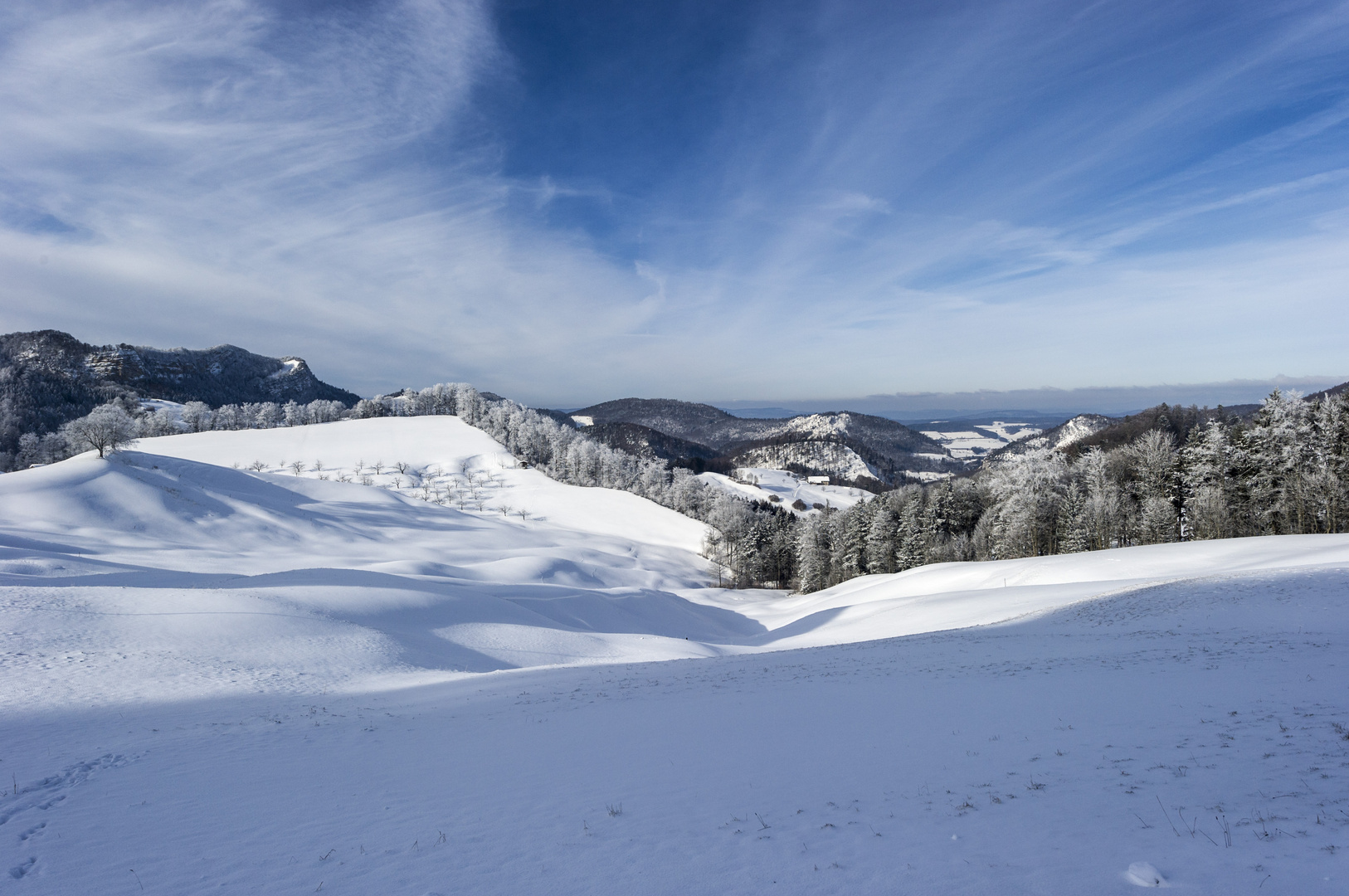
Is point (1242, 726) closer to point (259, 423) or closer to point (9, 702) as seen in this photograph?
point (9, 702)

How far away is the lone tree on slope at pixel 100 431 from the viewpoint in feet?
183

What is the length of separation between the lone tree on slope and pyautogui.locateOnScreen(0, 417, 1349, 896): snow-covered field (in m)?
34.9

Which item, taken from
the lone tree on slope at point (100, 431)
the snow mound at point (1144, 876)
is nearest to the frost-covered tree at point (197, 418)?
the lone tree on slope at point (100, 431)

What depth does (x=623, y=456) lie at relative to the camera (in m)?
139

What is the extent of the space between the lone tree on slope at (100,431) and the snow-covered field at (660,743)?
34856mm

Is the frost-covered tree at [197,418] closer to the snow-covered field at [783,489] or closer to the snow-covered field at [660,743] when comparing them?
the snow-covered field at [783,489]

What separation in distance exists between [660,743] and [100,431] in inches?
2910

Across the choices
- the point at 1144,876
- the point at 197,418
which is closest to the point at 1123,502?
the point at 1144,876

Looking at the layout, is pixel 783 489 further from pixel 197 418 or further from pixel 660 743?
pixel 660 743

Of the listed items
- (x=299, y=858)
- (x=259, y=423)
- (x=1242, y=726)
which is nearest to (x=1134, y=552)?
(x=1242, y=726)

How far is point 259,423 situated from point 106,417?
110 metres

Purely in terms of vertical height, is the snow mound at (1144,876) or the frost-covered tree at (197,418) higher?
the frost-covered tree at (197,418)

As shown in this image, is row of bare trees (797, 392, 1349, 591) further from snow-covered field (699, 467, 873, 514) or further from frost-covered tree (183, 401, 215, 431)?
frost-covered tree (183, 401, 215, 431)

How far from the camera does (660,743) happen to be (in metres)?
11.2
